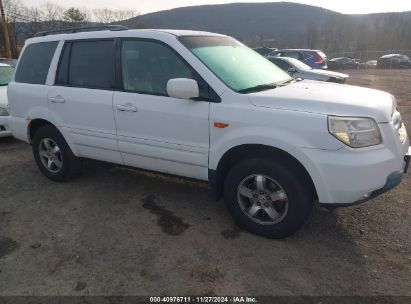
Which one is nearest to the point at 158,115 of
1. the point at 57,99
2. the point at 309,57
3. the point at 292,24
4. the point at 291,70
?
the point at 57,99

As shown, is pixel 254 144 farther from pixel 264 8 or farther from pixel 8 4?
pixel 264 8

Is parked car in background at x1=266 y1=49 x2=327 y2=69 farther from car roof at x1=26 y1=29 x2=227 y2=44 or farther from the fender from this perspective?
the fender

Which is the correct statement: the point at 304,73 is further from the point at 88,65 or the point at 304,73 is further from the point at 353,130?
the point at 353,130

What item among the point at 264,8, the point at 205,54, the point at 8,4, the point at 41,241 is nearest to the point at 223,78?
the point at 205,54

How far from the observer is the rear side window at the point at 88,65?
4.06 metres

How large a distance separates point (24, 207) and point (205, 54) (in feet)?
8.77

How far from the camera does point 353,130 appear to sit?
2.92 metres

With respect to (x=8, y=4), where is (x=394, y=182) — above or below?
below

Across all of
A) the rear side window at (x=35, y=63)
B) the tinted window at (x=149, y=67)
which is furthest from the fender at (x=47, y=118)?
the tinted window at (x=149, y=67)

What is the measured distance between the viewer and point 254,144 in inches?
127

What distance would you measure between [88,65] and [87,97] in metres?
0.39

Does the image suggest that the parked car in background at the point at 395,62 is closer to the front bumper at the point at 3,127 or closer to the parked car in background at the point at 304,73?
the parked car in background at the point at 304,73

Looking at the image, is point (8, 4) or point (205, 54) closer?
point (205, 54)

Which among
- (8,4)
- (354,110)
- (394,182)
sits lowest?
(394,182)
